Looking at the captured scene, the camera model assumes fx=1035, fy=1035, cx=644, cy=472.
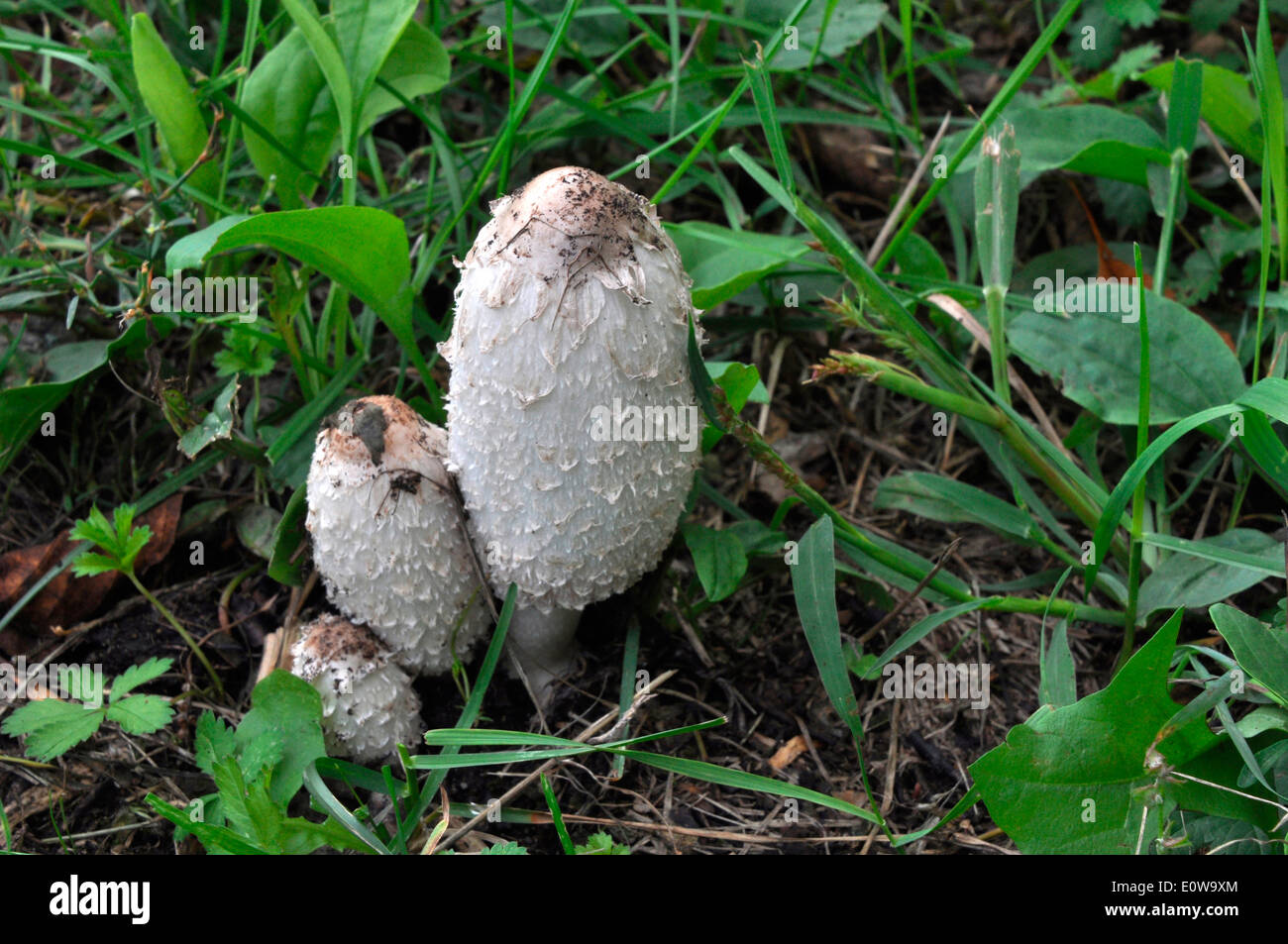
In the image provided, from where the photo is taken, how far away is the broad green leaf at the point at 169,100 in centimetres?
237

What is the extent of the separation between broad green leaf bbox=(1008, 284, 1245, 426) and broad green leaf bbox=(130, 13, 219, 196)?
206 cm

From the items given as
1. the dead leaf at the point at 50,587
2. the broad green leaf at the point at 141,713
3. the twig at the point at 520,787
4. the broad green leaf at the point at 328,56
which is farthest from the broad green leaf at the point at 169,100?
the twig at the point at 520,787

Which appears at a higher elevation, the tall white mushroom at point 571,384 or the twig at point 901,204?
the twig at point 901,204

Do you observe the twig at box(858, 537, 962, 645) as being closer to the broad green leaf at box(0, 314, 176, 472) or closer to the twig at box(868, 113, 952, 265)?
the twig at box(868, 113, 952, 265)

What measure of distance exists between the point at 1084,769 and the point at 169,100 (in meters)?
2.46

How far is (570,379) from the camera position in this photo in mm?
1892

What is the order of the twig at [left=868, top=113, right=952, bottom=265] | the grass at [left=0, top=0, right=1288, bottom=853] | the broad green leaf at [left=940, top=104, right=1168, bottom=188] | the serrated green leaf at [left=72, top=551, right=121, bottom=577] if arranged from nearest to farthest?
the grass at [left=0, top=0, right=1288, bottom=853] → the serrated green leaf at [left=72, top=551, right=121, bottom=577] → the broad green leaf at [left=940, top=104, right=1168, bottom=188] → the twig at [left=868, top=113, right=952, bottom=265]

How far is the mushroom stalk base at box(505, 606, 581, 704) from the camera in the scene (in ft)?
8.02

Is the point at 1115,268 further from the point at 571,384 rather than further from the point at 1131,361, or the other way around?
the point at 571,384

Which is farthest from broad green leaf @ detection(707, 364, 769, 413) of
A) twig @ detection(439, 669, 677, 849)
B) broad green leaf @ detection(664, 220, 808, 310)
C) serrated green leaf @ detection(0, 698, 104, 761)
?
serrated green leaf @ detection(0, 698, 104, 761)

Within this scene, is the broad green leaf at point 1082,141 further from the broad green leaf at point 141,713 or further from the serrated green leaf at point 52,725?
the serrated green leaf at point 52,725

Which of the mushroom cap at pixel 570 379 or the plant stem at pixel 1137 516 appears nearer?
the mushroom cap at pixel 570 379
